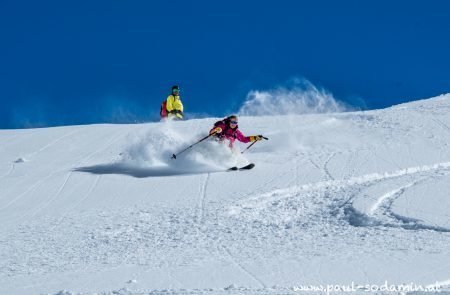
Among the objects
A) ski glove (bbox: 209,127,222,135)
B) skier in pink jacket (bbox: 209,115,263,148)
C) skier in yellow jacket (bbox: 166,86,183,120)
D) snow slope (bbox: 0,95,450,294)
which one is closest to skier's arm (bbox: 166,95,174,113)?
skier in yellow jacket (bbox: 166,86,183,120)

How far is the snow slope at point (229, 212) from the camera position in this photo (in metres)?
7.68

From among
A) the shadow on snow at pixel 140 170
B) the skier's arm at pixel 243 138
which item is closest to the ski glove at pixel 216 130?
the skier's arm at pixel 243 138

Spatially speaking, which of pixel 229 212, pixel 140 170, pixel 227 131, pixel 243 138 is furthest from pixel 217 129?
pixel 229 212

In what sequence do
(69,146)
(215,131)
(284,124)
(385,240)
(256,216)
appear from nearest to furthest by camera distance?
(385,240), (256,216), (215,131), (69,146), (284,124)

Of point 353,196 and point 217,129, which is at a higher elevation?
point 217,129

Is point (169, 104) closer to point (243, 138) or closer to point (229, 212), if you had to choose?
point (243, 138)

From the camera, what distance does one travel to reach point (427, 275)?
23.3 ft

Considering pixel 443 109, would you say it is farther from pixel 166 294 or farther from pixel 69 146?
pixel 166 294

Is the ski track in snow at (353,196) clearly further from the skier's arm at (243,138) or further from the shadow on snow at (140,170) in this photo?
the skier's arm at (243,138)

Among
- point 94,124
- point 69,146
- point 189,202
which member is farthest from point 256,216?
point 94,124

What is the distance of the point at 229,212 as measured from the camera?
449 inches

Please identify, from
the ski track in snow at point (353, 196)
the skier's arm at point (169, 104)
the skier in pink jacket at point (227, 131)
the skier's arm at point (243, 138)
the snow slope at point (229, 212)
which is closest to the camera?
the snow slope at point (229, 212)

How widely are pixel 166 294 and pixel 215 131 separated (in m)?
8.89

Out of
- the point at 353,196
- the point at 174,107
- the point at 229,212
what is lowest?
the point at 229,212
